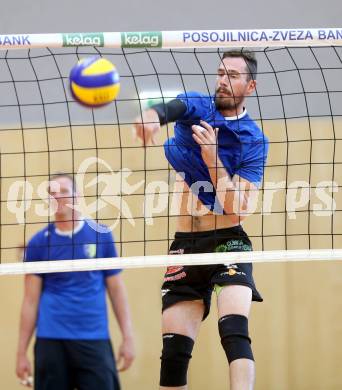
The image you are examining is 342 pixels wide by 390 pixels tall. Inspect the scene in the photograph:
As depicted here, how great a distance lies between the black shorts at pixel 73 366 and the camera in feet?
18.2

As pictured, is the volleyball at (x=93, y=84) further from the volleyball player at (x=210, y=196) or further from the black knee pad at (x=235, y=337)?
the black knee pad at (x=235, y=337)

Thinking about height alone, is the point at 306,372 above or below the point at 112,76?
below

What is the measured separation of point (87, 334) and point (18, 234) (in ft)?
8.36

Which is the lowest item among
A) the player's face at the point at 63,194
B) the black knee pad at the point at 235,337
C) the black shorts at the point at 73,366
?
the black shorts at the point at 73,366

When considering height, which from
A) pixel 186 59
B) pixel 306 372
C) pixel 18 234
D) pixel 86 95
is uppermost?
pixel 186 59

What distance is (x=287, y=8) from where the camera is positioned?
845 centimetres

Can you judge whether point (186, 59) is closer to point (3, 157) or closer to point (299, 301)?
point (3, 157)

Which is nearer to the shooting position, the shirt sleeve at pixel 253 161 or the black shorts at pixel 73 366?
the shirt sleeve at pixel 253 161

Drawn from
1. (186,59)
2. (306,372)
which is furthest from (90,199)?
(306,372)

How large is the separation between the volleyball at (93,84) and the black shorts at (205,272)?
38.3 inches

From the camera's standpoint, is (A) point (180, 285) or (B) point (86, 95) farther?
(A) point (180, 285)

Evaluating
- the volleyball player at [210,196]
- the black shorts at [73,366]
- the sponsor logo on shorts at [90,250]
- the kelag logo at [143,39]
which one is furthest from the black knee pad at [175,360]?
the kelag logo at [143,39]

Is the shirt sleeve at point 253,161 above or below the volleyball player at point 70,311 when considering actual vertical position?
above

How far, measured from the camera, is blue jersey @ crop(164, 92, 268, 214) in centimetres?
493
